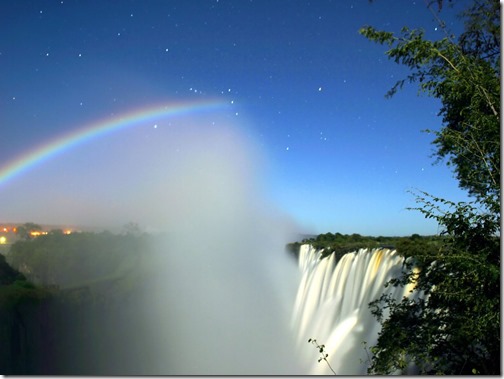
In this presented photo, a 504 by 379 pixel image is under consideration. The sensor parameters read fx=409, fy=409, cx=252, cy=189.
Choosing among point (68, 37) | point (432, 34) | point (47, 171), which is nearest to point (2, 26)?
point (68, 37)

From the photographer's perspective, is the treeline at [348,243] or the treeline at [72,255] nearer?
the treeline at [348,243]

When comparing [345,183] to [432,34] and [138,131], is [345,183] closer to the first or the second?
[432,34]

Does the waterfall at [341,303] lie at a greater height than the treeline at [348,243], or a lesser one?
lesser

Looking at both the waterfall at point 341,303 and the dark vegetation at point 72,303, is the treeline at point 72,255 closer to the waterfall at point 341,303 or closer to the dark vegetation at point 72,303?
the dark vegetation at point 72,303

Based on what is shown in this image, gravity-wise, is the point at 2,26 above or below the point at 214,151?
above

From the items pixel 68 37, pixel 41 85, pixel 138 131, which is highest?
pixel 68 37

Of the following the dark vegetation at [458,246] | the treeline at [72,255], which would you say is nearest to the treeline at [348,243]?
the dark vegetation at [458,246]
